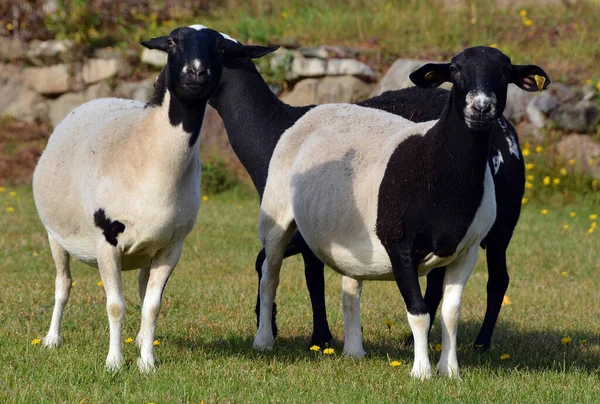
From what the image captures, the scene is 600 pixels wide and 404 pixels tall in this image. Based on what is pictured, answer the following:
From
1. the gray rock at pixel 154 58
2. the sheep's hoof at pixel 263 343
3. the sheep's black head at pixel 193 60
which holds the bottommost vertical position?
the sheep's hoof at pixel 263 343

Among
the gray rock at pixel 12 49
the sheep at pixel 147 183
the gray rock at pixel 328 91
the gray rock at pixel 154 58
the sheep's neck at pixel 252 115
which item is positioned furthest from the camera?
the gray rock at pixel 12 49

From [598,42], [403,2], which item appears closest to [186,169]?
[598,42]

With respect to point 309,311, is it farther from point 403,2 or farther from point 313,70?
point 403,2

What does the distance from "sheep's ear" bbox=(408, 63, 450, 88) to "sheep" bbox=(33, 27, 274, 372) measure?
107cm

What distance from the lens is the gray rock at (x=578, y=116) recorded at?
14125 millimetres

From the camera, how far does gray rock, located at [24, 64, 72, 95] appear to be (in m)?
17.4

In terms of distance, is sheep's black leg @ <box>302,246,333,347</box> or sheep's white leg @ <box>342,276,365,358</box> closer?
sheep's white leg @ <box>342,276,365,358</box>

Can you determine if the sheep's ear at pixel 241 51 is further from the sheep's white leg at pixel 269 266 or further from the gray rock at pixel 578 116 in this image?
the gray rock at pixel 578 116

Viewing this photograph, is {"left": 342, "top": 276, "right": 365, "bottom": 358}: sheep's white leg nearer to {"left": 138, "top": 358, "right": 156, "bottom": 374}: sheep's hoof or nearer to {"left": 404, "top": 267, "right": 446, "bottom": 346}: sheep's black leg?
{"left": 404, "top": 267, "right": 446, "bottom": 346}: sheep's black leg

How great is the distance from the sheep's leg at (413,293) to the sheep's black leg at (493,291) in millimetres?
1537

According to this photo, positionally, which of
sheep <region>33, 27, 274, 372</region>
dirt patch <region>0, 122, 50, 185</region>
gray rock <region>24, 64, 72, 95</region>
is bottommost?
dirt patch <region>0, 122, 50, 185</region>

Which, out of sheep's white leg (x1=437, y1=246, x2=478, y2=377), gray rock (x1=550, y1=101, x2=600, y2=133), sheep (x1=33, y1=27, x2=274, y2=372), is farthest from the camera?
gray rock (x1=550, y1=101, x2=600, y2=133)

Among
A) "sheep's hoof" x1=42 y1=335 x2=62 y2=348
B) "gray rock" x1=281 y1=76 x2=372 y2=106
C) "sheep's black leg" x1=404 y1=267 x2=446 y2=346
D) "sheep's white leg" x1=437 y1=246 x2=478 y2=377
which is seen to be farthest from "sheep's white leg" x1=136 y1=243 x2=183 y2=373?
"gray rock" x1=281 y1=76 x2=372 y2=106

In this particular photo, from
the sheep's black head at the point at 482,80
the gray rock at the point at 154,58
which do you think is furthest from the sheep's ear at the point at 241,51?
the gray rock at the point at 154,58
